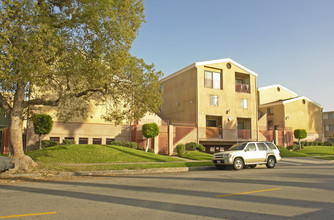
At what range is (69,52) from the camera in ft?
39.5

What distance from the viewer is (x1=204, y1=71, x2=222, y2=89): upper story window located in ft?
96.8

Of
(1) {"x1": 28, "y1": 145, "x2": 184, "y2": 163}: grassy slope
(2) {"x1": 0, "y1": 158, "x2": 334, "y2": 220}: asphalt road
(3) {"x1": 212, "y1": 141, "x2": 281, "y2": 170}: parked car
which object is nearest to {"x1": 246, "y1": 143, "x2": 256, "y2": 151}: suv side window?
(3) {"x1": 212, "y1": 141, "x2": 281, "y2": 170}: parked car

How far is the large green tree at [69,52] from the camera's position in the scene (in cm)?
1052

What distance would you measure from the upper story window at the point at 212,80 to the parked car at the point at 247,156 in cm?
1392

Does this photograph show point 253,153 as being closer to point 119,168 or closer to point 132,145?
point 119,168

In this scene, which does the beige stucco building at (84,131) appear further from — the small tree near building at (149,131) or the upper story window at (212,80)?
the upper story window at (212,80)

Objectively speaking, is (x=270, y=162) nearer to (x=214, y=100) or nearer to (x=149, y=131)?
(x=149, y=131)

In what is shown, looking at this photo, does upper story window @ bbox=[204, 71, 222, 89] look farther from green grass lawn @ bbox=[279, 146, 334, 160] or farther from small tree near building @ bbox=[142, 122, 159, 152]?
green grass lawn @ bbox=[279, 146, 334, 160]

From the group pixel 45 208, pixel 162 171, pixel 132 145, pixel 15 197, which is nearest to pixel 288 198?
pixel 45 208

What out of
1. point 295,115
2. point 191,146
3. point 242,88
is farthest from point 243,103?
point 295,115

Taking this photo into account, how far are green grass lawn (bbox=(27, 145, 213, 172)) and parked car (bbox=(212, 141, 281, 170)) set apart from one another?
1.57 meters

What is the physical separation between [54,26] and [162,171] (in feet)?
28.8

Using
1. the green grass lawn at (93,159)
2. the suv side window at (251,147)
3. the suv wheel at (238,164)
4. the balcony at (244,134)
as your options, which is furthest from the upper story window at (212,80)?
the suv wheel at (238,164)

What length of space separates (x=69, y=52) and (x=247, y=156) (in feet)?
35.3
